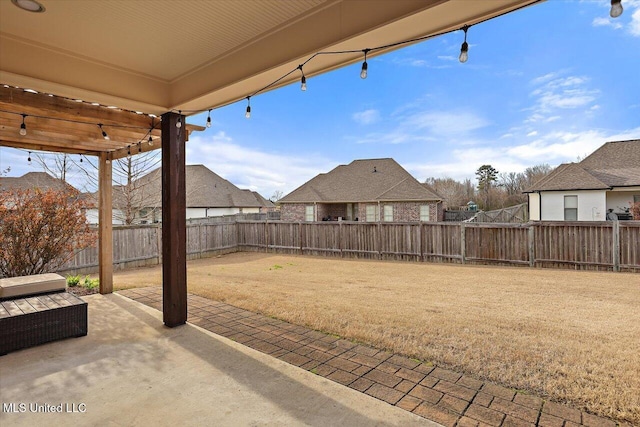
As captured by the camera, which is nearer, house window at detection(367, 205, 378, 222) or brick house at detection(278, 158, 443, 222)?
brick house at detection(278, 158, 443, 222)

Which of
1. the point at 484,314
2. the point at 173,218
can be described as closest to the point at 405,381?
the point at 484,314

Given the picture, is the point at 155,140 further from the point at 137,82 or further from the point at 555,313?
the point at 555,313

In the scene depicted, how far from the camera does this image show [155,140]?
5.41m

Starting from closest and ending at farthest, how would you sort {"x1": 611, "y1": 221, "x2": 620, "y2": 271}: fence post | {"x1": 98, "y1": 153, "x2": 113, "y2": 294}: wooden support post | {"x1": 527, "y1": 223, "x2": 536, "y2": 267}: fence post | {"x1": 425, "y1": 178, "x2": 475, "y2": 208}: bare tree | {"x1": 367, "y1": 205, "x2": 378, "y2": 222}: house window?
{"x1": 98, "y1": 153, "x2": 113, "y2": 294}: wooden support post < {"x1": 611, "y1": 221, "x2": 620, "y2": 271}: fence post < {"x1": 527, "y1": 223, "x2": 536, "y2": 267}: fence post < {"x1": 367, "y1": 205, "x2": 378, "y2": 222}: house window < {"x1": 425, "y1": 178, "x2": 475, "y2": 208}: bare tree

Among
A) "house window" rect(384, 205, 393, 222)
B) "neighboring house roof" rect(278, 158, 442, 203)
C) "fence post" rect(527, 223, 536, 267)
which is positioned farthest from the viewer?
"house window" rect(384, 205, 393, 222)

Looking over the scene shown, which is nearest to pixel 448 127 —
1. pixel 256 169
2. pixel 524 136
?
pixel 524 136

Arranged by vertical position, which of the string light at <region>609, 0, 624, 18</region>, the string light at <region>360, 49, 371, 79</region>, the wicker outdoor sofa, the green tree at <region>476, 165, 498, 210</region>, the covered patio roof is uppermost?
the green tree at <region>476, 165, 498, 210</region>

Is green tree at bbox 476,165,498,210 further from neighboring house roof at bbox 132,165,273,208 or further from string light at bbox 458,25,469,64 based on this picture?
string light at bbox 458,25,469,64

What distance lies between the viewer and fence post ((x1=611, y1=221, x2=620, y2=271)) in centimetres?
771

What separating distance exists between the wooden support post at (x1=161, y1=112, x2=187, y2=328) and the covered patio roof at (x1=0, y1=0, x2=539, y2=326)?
0.01 metres

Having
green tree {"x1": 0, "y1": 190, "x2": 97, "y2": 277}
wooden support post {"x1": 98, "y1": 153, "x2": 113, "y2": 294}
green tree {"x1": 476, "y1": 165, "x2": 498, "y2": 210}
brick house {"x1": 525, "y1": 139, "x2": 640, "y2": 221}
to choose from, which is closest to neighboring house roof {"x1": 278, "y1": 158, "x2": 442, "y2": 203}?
brick house {"x1": 525, "y1": 139, "x2": 640, "y2": 221}

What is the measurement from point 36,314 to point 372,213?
1584 centimetres

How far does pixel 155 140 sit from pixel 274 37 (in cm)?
346

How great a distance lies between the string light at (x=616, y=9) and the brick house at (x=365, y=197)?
593 inches
